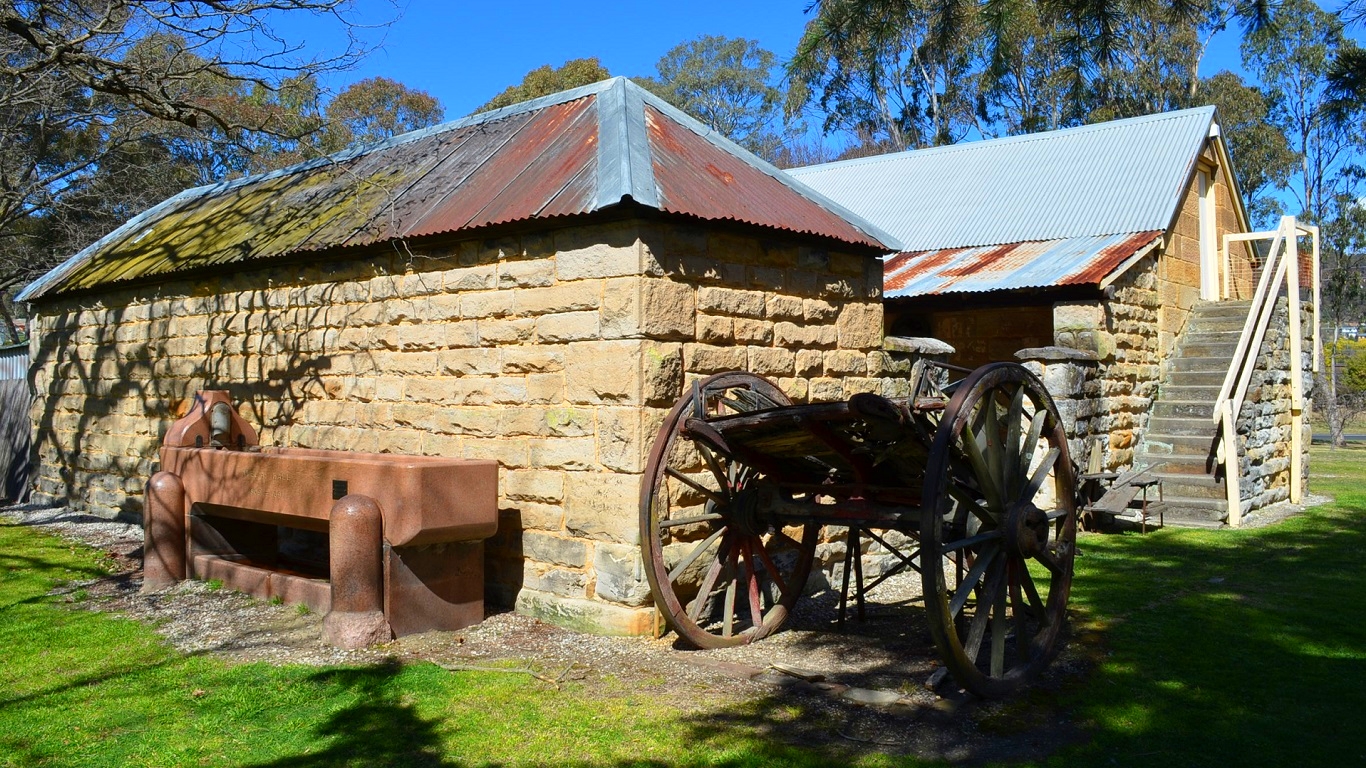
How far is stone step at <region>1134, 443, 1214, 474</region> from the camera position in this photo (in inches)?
510

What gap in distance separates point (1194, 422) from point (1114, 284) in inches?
94.9

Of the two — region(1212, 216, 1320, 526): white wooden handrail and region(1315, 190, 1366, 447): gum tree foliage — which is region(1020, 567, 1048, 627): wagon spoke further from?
region(1315, 190, 1366, 447): gum tree foliage

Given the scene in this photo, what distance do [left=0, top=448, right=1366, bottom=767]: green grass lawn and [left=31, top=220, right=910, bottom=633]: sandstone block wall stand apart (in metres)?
1.39

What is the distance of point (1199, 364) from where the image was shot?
14375 millimetres

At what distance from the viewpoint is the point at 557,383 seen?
7031mm

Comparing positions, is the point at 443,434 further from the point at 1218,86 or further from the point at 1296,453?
the point at 1218,86

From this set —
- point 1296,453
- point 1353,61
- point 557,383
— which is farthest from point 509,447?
point 1296,453

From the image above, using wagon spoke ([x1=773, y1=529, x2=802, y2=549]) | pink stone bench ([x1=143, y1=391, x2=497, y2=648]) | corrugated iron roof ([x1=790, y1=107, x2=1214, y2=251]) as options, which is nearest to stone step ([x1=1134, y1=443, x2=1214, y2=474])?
corrugated iron roof ([x1=790, y1=107, x2=1214, y2=251])

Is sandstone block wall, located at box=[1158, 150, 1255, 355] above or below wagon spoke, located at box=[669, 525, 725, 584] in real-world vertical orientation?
above

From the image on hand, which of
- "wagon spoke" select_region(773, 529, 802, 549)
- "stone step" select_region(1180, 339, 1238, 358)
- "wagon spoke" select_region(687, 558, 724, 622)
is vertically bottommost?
"wagon spoke" select_region(687, 558, 724, 622)

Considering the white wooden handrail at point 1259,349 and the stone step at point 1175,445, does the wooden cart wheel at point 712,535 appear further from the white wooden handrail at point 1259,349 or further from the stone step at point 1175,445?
the stone step at point 1175,445

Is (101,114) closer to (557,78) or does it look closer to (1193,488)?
(1193,488)

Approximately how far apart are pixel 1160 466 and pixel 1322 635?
21.4ft

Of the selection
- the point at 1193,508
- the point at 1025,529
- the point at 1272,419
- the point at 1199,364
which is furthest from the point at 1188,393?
the point at 1025,529
